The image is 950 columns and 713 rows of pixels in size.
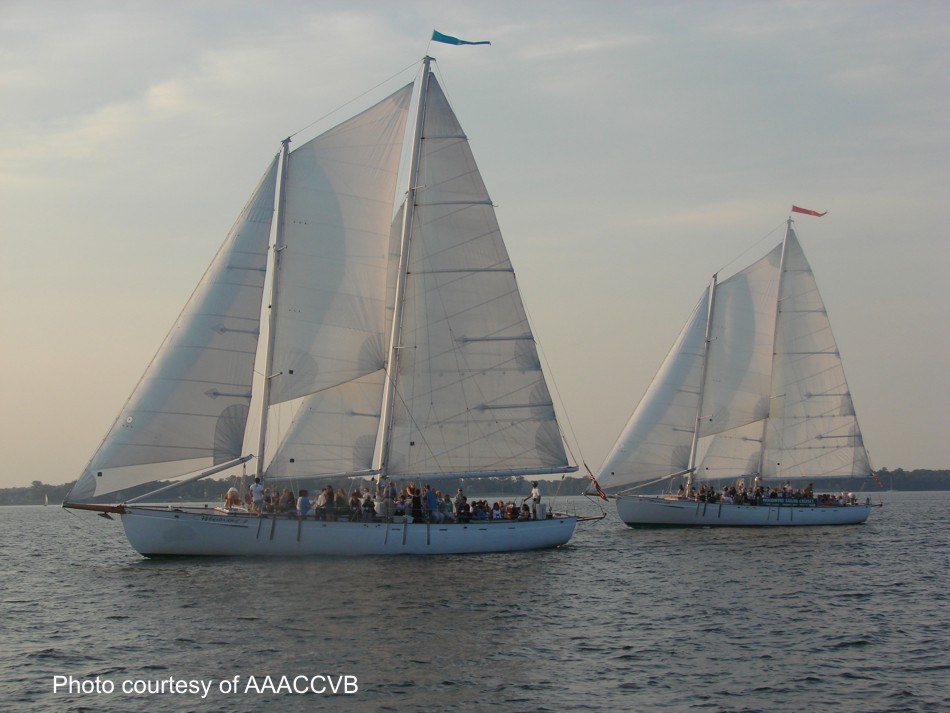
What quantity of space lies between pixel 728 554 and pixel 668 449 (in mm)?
14386

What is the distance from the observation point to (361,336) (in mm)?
41844

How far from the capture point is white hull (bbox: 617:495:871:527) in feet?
197

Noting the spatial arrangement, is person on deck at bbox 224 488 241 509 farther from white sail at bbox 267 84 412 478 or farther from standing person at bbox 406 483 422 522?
standing person at bbox 406 483 422 522

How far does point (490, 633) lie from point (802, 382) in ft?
141

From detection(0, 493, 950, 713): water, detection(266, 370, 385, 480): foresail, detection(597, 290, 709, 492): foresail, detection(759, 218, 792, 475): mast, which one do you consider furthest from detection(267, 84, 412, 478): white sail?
detection(759, 218, 792, 475): mast

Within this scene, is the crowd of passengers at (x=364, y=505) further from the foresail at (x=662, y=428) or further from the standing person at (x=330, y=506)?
the foresail at (x=662, y=428)

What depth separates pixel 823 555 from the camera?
4653cm

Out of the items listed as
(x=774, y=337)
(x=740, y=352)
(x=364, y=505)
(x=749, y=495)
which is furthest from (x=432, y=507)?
(x=774, y=337)

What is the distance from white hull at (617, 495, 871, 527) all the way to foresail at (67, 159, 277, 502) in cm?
2716

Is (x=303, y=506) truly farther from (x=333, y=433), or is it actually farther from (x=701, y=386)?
(x=701, y=386)

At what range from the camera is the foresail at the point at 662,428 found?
195ft

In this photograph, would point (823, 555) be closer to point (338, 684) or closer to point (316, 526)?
point (316, 526)

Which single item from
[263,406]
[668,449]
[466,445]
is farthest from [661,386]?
[263,406]

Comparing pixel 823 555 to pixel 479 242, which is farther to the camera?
pixel 823 555
